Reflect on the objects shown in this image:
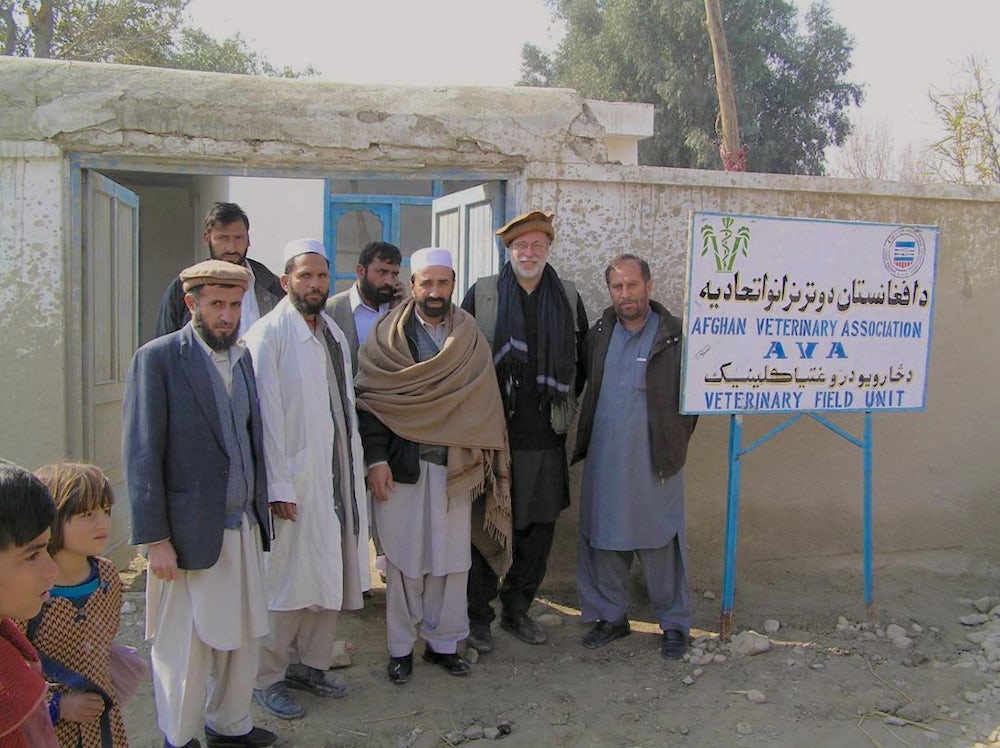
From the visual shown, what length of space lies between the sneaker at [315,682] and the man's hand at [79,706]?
1.56 metres

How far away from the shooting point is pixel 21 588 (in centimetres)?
144

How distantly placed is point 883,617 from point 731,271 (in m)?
1.99

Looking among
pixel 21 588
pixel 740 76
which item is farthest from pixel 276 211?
pixel 740 76

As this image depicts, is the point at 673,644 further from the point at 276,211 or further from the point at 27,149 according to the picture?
the point at 276,211

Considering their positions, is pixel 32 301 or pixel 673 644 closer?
pixel 673 644

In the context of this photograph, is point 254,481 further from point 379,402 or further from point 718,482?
point 718,482

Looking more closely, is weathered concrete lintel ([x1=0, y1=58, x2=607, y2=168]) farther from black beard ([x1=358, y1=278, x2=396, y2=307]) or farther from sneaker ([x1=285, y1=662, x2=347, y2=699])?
sneaker ([x1=285, y1=662, x2=347, y2=699])

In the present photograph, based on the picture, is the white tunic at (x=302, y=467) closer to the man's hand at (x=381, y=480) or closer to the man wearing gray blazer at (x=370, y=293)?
the man's hand at (x=381, y=480)

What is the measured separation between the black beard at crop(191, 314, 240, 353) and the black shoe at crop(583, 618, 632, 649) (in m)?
2.20

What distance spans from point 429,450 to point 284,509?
27.0 inches

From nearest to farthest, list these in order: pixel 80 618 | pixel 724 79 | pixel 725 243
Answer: pixel 80 618
pixel 725 243
pixel 724 79

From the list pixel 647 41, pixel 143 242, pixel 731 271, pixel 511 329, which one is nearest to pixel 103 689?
pixel 511 329

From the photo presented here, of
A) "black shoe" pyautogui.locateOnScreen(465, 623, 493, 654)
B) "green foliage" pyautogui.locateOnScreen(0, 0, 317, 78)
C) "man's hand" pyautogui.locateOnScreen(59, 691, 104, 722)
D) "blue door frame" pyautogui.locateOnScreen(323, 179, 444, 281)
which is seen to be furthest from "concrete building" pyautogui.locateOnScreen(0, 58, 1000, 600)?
"green foliage" pyautogui.locateOnScreen(0, 0, 317, 78)

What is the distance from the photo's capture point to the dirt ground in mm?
3402
